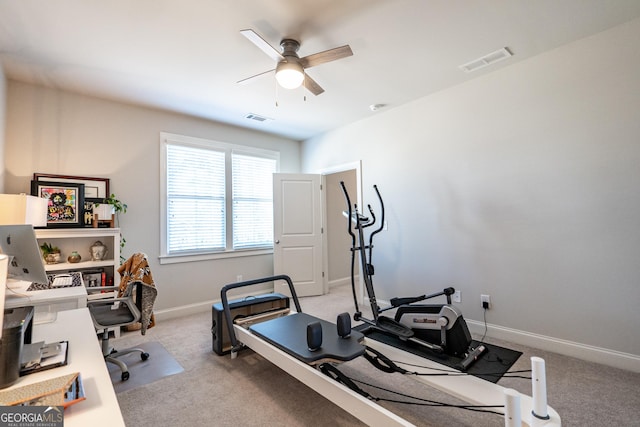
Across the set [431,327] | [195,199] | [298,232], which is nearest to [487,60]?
[431,327]

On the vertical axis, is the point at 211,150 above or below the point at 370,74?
below

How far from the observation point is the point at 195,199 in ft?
13.9

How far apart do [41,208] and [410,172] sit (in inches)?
150

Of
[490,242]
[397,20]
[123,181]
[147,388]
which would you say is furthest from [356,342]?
[123,181]

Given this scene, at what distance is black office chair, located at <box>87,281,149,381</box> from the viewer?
2377 mm

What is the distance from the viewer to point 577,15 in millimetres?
2252

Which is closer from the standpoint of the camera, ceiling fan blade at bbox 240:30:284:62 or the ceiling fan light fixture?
ceiling fan blade at bbox 240:30:284:62

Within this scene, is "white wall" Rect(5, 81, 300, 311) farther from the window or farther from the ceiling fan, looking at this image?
the ceiling fan

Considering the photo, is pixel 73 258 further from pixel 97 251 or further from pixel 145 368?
pixel 145 368

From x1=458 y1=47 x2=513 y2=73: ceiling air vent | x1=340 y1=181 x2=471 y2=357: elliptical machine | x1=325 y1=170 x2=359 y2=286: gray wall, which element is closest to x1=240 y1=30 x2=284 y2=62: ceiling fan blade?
x1=458 y1=47 x2=513 y2=73: ceiling air vent

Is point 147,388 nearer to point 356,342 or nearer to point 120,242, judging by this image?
point 356,342

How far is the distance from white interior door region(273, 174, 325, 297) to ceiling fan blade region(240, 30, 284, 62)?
2.72m

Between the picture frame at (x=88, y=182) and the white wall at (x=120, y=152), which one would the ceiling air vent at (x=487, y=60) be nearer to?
the white wall at (x=120, y=152)

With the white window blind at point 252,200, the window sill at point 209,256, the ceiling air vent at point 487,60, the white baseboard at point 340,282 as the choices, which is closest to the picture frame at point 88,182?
the window sill at point 209,256
